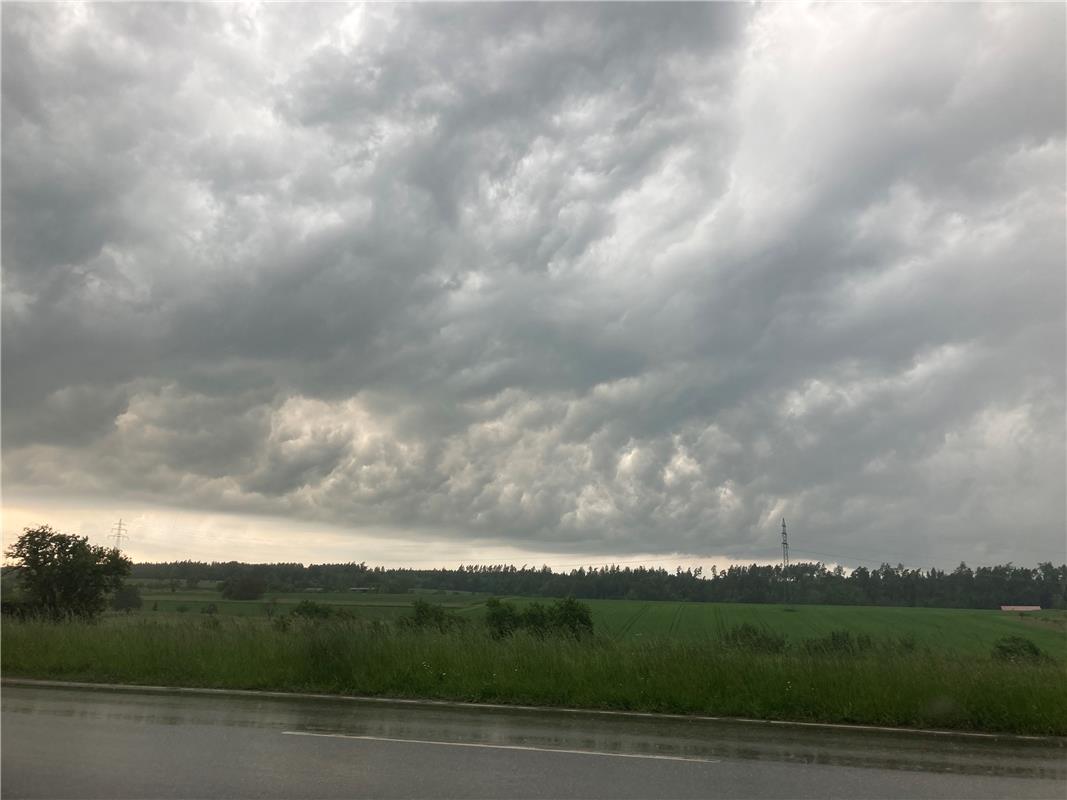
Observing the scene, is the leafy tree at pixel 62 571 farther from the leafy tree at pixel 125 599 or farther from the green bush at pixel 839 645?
the green bush at pixel 839 645

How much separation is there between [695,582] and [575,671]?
3557 inches

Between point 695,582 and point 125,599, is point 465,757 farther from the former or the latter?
point 695,582

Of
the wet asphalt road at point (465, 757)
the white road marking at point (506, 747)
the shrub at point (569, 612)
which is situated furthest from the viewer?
the shrub at point (569, 612)

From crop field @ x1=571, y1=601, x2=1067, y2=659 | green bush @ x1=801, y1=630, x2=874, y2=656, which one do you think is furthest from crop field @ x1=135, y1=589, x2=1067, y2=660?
green bush @ x1=801, y1=630, x2=874, y2=656

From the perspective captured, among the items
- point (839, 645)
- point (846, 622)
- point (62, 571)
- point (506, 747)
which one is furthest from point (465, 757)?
point (846, 622)

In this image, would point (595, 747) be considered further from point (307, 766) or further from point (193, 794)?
point (193, 794)

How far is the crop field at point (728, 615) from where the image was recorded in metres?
22.5

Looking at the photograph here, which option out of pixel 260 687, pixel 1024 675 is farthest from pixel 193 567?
pixel 1024 675

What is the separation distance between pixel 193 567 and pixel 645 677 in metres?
64.2

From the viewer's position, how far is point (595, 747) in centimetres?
1009

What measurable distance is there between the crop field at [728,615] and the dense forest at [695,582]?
1352 millimetres

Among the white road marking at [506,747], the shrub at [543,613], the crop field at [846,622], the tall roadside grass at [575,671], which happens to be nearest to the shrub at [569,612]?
the shrub at [543,613]

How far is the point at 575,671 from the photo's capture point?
46.5 ft

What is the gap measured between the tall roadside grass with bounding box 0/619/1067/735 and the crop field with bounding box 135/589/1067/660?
5.49ft
